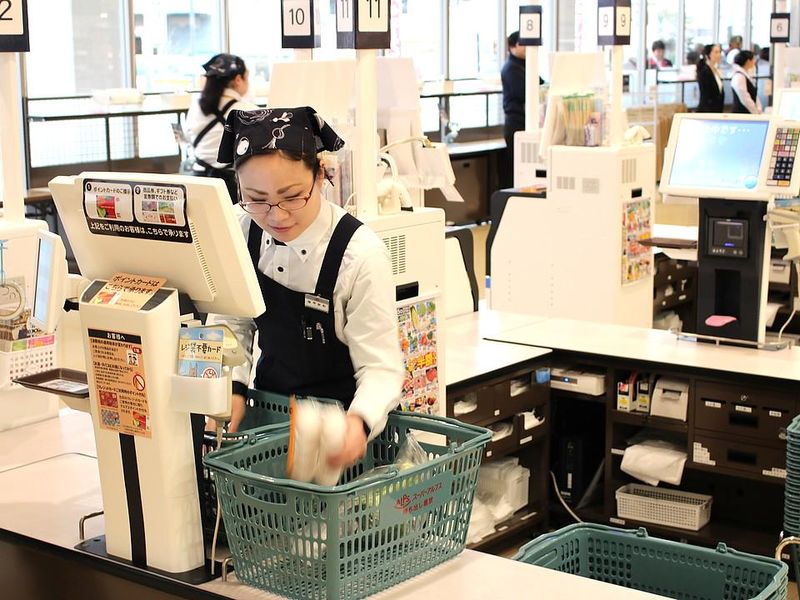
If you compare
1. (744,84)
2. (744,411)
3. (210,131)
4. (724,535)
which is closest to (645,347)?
(744,411)

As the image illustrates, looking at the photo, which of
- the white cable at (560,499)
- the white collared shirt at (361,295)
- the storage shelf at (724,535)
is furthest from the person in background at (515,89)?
the white collared shirt at (361,295)

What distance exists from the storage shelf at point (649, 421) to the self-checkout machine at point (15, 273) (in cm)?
210

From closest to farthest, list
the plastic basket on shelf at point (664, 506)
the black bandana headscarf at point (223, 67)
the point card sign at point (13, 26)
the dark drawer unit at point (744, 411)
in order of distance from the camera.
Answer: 1. the point card sign at point (13, 26)
2. the dark drawer unit at point (744, 411)
3. the plastic basket on shelf at point (664, 506)
4. the black bandana headscarf at point (223, 67)

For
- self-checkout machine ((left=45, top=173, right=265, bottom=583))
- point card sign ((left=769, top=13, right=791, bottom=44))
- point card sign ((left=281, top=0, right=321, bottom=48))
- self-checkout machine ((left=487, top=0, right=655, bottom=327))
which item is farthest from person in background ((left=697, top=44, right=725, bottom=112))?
self-checkout machine ((left=45, top=173, right=265, bottom=583))

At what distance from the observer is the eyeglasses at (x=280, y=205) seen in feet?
7.57

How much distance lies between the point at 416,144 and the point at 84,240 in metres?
2.12

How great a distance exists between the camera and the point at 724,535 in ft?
14.1

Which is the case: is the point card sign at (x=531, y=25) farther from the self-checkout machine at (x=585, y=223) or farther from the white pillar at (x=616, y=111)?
the white pillar at (x=616, y=111)

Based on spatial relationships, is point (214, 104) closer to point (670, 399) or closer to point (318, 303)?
point (670, 399)

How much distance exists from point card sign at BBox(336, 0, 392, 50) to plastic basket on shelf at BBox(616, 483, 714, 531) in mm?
1978

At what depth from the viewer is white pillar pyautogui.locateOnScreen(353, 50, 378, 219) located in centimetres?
355

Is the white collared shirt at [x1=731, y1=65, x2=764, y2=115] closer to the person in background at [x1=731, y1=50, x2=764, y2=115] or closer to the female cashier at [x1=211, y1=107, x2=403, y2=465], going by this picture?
the person in background at [x1=731, y1=50, x2=764, y2=115]

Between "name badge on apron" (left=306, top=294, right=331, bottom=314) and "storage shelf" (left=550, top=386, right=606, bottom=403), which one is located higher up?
"name badge on apron" (left=306, top=294, right=331, bottom=314)

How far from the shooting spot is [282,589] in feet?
6.96
